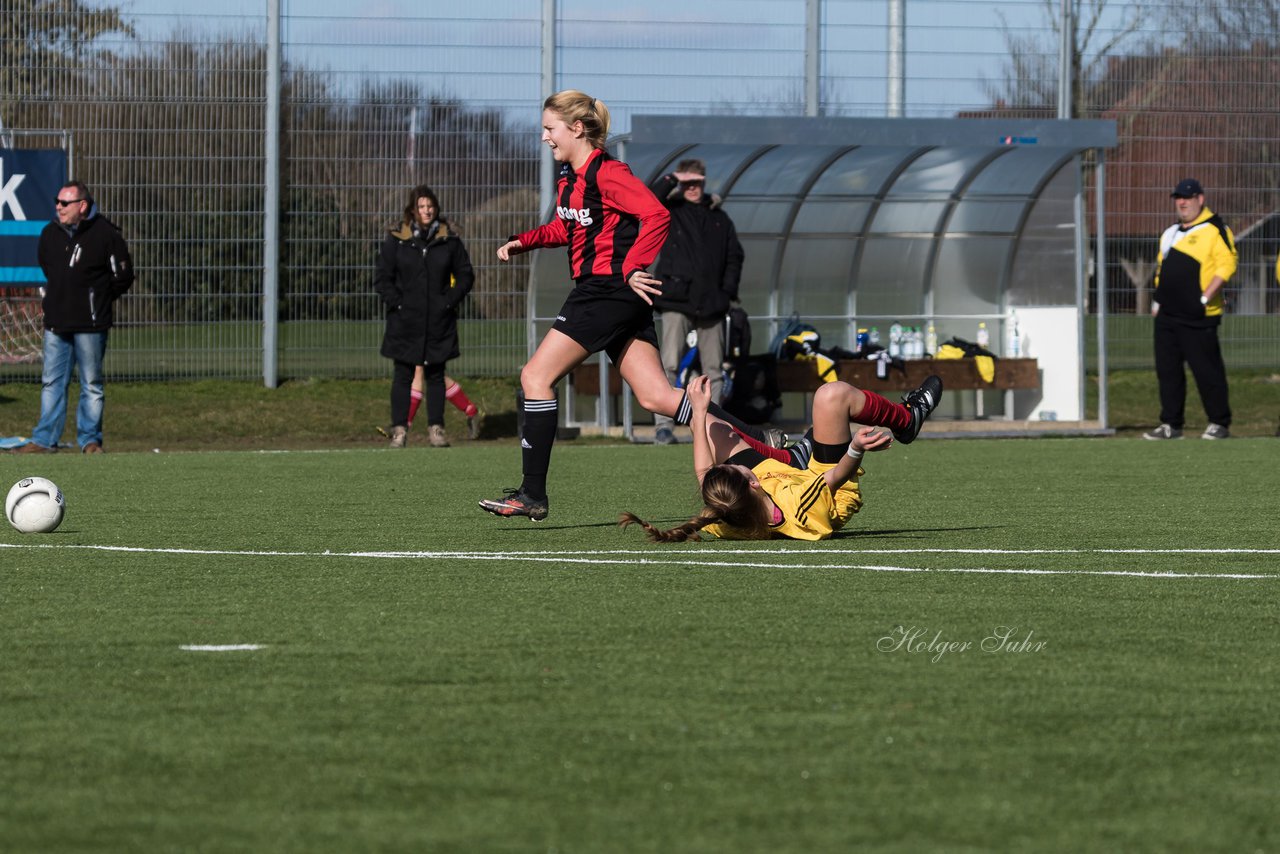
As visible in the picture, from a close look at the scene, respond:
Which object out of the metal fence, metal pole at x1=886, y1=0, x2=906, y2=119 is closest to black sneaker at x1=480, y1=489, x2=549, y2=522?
the metal fence

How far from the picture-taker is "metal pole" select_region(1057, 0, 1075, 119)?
68.8 ft

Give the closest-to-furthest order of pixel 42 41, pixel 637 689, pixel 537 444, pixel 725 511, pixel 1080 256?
pixel 637 689
pixel 725 511
pixel 537 444
pixel 1080 256
pixel 42 41

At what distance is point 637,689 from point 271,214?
15.8 metres

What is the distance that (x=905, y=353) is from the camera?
18.9 metres

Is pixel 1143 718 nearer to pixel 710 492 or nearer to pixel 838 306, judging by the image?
pixel 710 492

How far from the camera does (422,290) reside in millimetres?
16312

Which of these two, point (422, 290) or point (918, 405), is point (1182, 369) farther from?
point (918, 405)

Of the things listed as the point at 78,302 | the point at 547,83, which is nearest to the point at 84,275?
the point at 78,302

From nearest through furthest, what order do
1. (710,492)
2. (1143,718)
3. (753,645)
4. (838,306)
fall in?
(1143,718) < (753,645) < (710,492) < (838,306)

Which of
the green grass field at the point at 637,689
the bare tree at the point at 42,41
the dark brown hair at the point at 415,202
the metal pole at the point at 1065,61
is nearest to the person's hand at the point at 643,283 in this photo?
the green grass field at the point at 637,689

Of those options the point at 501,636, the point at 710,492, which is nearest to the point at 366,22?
the point at 710,492

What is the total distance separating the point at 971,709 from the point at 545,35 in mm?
16375

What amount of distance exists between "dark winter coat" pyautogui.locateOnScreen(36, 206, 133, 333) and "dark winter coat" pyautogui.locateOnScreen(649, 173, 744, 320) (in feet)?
14.6

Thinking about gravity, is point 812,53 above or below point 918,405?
above
